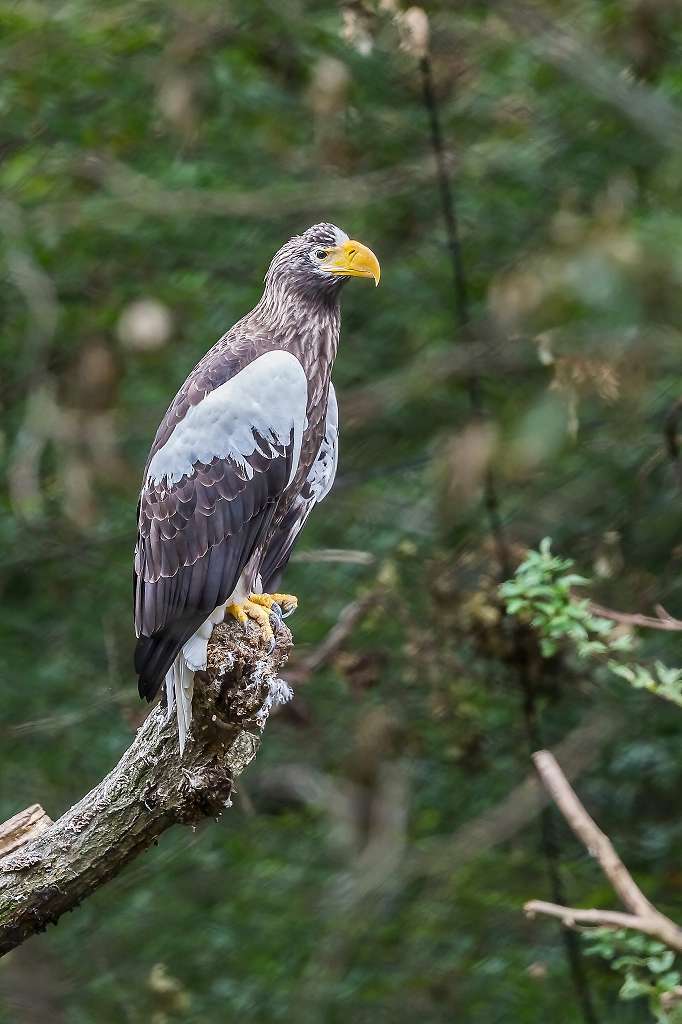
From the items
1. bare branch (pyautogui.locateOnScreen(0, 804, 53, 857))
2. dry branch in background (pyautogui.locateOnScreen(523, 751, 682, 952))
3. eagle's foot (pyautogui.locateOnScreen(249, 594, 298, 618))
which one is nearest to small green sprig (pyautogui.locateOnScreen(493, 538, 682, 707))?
dry branch in background (pyautogui.locateOnScreen(523, 751, 682, 952))

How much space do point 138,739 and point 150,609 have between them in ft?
1.29

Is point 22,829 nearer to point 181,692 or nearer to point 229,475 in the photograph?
point 181,692

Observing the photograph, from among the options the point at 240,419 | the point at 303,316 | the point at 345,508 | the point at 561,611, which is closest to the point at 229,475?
the point at 240,419

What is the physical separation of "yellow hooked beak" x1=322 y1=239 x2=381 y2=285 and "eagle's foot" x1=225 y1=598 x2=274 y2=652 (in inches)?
35.3

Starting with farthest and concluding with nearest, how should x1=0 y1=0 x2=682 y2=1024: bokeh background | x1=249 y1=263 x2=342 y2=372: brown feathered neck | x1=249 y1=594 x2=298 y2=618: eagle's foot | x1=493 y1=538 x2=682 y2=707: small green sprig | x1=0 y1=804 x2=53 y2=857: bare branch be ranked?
x1=0 y1=0 x2=682 y2=1024: bokeh background → x1=249 y1=263 x2=342 y2=372: brown feathered neck → x1=249 y1=594 x2=298 y2=618: eagle's foot → x1=493 y1=538 x2=682 y2=707: small green sprig → x1=0 y1=804 x2=53 y2=857: bare branch

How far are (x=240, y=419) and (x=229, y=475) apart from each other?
144mm

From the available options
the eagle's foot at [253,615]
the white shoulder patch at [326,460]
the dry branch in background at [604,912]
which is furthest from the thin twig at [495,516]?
the dry branch in background at [604,912]

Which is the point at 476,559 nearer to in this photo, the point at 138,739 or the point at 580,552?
the point at 580,552

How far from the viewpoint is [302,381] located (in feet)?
12.8

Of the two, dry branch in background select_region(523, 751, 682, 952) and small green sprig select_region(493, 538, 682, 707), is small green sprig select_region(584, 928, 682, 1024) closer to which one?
dry branch in background select_region(523, 751, 682, 952)

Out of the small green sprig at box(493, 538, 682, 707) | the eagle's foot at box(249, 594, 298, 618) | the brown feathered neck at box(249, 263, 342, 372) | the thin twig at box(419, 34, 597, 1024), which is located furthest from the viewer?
the thin twig at box(419, 34, 597, 1024)

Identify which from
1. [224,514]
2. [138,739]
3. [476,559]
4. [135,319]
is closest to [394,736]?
[476,559]

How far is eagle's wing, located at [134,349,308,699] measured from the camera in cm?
380

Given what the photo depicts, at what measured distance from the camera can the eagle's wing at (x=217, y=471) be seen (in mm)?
3799
